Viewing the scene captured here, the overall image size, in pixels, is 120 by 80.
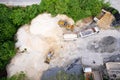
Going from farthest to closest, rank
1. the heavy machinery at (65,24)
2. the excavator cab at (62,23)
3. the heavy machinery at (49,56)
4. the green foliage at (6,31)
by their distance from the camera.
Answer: the excavator cab at (62,23), the heavy machinery at (65,24), the green foliage at (6,31), the heavy machinery at (49,56)

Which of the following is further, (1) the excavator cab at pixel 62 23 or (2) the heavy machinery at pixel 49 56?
(1) the excavator cab at pixel 62 23

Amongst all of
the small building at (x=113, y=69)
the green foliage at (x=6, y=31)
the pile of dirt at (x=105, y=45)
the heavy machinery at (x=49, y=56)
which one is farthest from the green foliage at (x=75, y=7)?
the small building at (x=113, y=69)

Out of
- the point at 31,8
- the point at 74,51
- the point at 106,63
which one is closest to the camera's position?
A: the point at 106,63

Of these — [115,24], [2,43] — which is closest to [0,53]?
[2,43]

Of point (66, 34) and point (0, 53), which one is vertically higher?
point (66, 34)

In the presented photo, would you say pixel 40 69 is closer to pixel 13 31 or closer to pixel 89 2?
pixel 13 31

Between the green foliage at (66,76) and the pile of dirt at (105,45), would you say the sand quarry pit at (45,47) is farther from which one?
the green foliage at (66,76)

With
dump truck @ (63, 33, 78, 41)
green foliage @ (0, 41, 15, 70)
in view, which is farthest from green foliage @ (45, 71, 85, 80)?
green foliage @ (0, 41, 15, 70)
